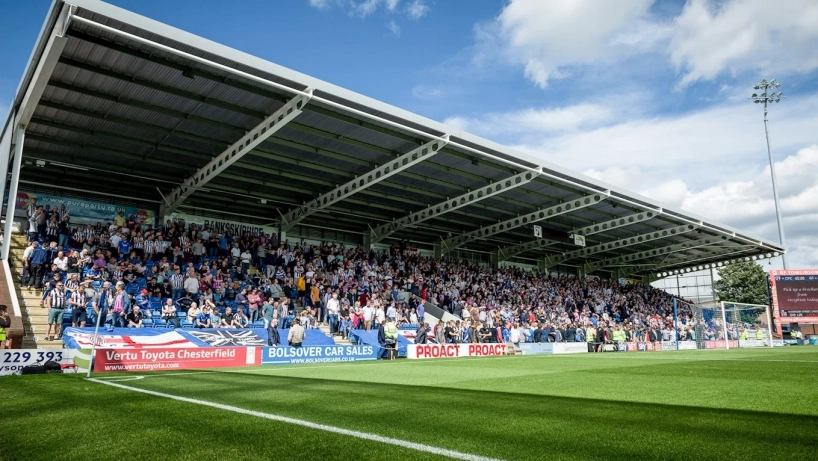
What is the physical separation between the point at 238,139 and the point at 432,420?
17.8m

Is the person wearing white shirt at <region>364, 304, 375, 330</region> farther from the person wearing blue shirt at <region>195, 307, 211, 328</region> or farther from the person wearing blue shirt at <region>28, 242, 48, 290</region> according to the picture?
the person wearing blue shirt at <region>28, 242, 48, 290</region>

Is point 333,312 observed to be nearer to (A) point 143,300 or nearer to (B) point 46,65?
(A) point 143,300

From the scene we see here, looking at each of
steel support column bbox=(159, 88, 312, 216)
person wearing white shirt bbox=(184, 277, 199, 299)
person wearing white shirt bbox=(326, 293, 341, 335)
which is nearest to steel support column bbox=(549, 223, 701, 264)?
person wearing white shirt bbox=(326, 293, 341, 335)

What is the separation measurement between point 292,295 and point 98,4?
13829 millimetres

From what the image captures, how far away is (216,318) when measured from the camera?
58.8ft

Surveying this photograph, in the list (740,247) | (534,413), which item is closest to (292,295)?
(534,413)

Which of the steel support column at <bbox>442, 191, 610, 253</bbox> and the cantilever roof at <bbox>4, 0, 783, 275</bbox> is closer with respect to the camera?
the cantilever roof at <bbox>4, 0, 783, 275</bbox>

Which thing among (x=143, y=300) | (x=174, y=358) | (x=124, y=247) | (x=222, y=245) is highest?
(x=222, y=245)

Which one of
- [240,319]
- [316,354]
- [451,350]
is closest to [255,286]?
[240,319]

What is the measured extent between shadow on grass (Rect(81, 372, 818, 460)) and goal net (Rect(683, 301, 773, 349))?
29519 millimetres

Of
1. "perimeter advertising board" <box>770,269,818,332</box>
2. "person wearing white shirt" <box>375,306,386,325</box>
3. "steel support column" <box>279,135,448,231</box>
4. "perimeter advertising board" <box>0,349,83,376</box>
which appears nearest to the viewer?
"perimeter advertising board" <box>0,349,83,376</box>

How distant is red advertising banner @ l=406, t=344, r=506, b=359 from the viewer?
19.3 m

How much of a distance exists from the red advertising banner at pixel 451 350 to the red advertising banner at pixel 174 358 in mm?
6002

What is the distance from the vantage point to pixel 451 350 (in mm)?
20531
